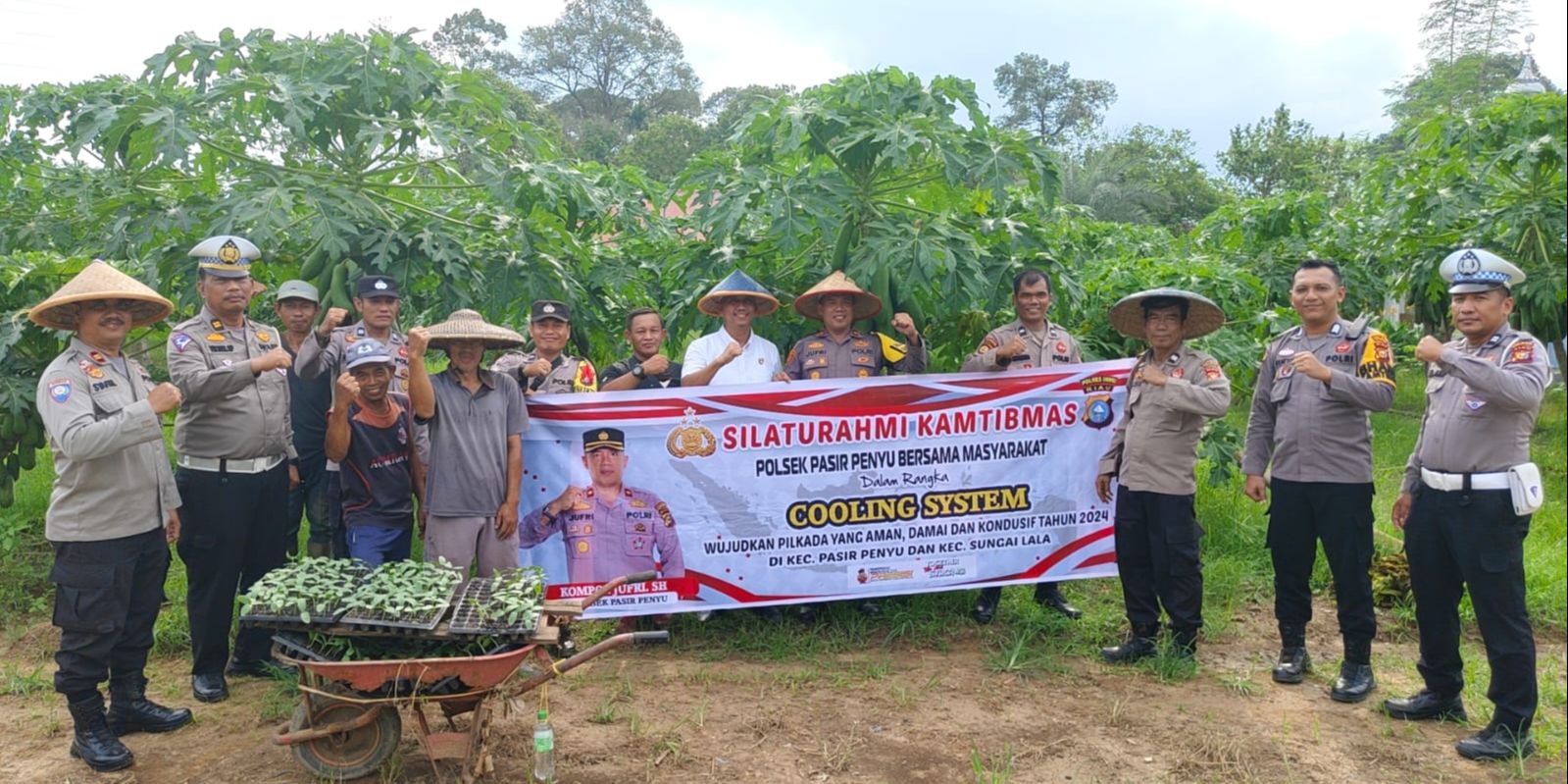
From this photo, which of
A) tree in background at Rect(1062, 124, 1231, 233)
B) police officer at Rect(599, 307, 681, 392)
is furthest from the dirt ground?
tree in background at Rect(1062, 124, 1231, 233)

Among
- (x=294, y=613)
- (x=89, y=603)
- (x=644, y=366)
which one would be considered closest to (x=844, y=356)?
(x=644, y=366)

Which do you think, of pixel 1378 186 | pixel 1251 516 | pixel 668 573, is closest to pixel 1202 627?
pixel 1251 516

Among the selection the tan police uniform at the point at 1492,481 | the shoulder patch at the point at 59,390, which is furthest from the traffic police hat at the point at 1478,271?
the shoulder patch at the point at 59,390

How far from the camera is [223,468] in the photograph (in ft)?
15.2

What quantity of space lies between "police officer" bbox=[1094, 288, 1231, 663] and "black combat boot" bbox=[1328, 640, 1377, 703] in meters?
0.64

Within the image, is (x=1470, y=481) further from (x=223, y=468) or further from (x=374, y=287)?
(x=223, y=468)

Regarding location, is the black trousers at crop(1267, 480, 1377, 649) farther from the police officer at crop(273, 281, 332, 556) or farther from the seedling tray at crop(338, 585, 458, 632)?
the police officer at crop(273, 281, 332, 556)

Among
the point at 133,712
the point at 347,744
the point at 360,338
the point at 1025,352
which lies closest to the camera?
the point at 347,744

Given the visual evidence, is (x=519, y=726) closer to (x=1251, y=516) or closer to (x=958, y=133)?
(x=958, y=133)

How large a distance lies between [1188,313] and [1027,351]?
86 cm

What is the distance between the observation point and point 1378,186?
25.3 ft

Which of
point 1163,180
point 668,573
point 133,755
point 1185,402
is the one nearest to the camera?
point 133,755

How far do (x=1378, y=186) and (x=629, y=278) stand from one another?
217 inches

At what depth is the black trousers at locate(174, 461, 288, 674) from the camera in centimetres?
464
